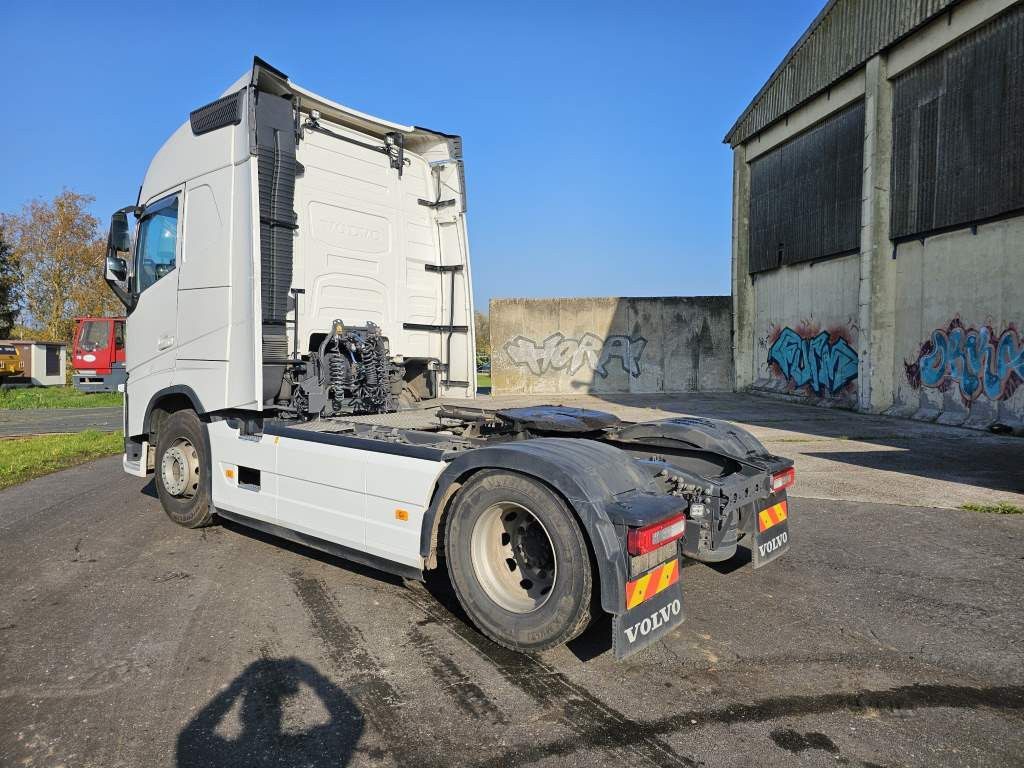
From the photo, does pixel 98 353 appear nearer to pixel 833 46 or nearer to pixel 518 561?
pixel 833 46

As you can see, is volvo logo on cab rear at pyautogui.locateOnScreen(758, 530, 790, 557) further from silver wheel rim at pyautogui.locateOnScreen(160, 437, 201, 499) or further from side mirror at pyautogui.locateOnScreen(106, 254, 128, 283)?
side mirror at pyautogui.locateOnScreen(106, 254, 128, 283)

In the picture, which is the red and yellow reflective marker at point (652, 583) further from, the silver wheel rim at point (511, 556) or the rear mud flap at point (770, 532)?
the rear mud flap at point (770, 532)

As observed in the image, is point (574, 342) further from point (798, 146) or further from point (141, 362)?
point (141, 362)

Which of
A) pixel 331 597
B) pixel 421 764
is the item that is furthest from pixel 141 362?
pixel 421 764

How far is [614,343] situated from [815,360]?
7215mm

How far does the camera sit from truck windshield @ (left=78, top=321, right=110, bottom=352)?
1016 inches

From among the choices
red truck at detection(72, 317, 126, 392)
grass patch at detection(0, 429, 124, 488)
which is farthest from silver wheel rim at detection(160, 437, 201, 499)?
red truck at detection(72, 317, 126, 392)

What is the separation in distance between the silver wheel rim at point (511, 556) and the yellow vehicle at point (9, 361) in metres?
31.3

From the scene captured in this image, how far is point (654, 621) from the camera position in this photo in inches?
133

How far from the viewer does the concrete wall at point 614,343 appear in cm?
2506

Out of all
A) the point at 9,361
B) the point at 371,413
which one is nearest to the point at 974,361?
the point at 371,413

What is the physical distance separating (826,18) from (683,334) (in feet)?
34.8

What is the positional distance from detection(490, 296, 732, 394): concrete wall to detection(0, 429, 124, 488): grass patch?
14.2m

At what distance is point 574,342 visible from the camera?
2514 centimetres
